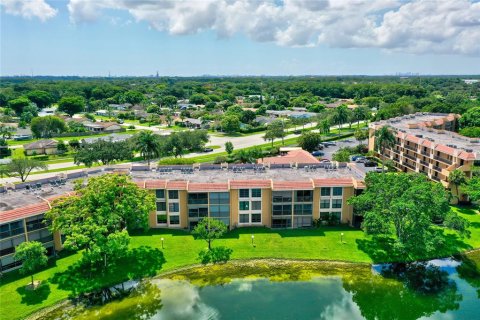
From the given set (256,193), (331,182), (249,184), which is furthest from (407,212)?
(249,184)

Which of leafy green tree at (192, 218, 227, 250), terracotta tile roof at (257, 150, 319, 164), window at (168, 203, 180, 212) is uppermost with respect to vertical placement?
terracotta tile roof at (257, 150, 319, 164)

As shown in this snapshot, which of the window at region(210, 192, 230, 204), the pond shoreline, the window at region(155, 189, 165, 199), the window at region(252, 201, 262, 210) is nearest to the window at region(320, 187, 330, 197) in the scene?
the window at region(252, 201, 262, 210)

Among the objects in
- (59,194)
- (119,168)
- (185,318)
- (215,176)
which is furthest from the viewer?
(119,168)

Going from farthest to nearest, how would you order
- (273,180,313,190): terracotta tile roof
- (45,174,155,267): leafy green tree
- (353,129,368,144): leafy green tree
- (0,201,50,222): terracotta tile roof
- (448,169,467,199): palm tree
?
(353,129,368,144): leafy green tree < (448,169,467,199): palm tree < (273,180,313,190): terracotta tile roof < (0,201,50,222): terracotta tile roof < (45,174,155,267): leafy green tree

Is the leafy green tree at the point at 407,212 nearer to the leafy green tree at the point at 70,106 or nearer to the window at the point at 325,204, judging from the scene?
the window at the point at 325,204

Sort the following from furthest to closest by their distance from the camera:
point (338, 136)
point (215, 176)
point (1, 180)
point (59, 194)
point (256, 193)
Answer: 1. point (338, 136)
2. point (1, 180)
3. point (215, 176)
4. point (256, 193)
5. point (59, 194)

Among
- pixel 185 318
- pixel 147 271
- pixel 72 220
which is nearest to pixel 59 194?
pixel 72 220

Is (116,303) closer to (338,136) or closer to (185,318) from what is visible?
(185,318)

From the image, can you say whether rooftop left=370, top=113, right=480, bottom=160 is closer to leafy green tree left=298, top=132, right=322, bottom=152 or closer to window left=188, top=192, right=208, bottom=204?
leafy green tree left=298, top=132, right=322, bottom=152
